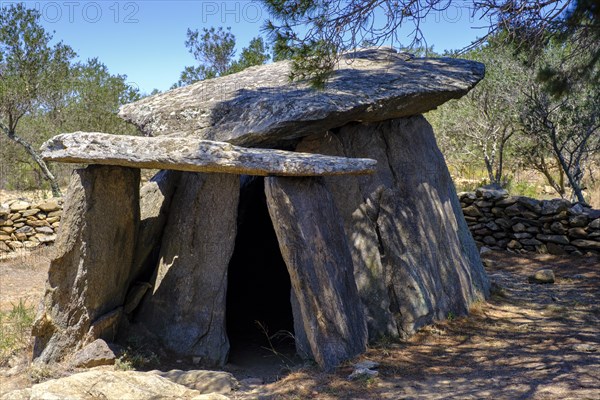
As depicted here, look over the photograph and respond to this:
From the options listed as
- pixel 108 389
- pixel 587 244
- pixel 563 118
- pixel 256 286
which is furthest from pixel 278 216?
pixel 563 118

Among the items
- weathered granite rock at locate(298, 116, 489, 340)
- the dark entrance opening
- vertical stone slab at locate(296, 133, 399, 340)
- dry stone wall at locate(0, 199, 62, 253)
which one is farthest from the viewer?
dry stone wall at locate(0, 199, 62, 253)

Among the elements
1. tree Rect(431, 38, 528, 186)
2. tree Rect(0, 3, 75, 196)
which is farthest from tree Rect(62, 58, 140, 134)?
tree Rect(431, 38, 528, 186)

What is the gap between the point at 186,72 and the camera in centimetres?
1780

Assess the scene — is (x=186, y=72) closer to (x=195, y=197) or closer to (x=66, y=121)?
(x=66, y=121)

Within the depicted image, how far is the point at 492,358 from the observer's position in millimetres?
5781

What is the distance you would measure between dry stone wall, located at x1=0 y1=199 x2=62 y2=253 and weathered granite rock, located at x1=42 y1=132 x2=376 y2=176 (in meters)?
6.23

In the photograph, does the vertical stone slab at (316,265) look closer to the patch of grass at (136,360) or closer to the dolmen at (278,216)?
the dolmen at (278,216)

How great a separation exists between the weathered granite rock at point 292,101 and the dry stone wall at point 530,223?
12.4 feet

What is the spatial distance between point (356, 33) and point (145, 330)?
3589mm

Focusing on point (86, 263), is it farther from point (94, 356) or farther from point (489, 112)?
point (489, 112)

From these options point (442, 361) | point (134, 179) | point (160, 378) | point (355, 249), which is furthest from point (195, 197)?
point (442, 361)

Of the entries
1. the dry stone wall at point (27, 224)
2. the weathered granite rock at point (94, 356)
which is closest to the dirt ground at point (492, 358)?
the weathered granite rock at point (94, 356)

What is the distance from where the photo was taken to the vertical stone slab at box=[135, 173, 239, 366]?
6.37 m

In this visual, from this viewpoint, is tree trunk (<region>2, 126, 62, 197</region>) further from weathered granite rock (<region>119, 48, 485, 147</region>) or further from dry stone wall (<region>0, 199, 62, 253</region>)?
weathered granite rock (<region>119, 48, 485, 147</region>)
